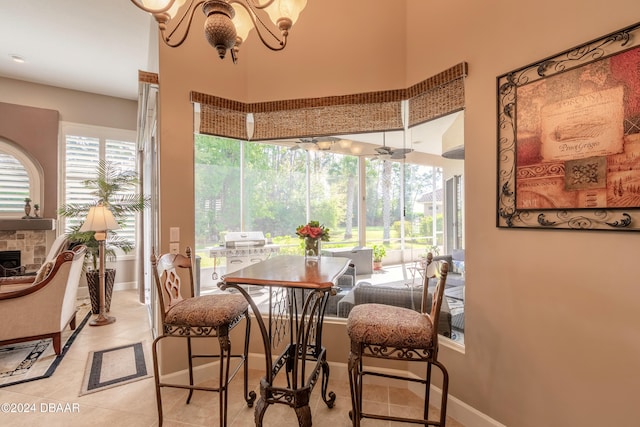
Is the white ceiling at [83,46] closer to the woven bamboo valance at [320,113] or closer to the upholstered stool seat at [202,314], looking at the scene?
the woven bamboo valance at [320,113]

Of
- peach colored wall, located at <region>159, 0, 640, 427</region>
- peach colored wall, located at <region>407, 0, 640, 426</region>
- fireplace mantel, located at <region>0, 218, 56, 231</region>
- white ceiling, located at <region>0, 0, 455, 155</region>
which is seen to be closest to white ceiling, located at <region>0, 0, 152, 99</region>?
white ceiling, located at <region>0, 0, 455, 155</region>

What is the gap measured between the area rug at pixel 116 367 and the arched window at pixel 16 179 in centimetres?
322

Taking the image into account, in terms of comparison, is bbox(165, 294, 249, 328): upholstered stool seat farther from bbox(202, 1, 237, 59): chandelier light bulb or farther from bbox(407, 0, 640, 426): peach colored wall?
bbox(407, 0, 640, 426): peach colored wall

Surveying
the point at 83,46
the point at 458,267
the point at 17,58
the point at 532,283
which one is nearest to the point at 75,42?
the point at 83,46

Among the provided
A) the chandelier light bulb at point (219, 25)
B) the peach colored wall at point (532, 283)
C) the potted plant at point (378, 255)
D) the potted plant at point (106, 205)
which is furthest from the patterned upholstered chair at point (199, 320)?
the potted plant at point (106, 205)

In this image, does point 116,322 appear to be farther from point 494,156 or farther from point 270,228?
point 494,156

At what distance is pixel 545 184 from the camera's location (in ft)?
5.27

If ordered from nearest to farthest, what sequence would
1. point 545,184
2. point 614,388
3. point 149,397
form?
point 614,388 → point 545,184 → point 149,397

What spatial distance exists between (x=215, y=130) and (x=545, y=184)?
244 cm

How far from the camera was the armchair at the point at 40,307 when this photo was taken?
8.86ft

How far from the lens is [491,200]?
1895mm

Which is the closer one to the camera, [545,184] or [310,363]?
[545,184]

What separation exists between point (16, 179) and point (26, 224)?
0.78 metres

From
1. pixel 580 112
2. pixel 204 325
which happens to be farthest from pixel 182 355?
pixel 580 112
